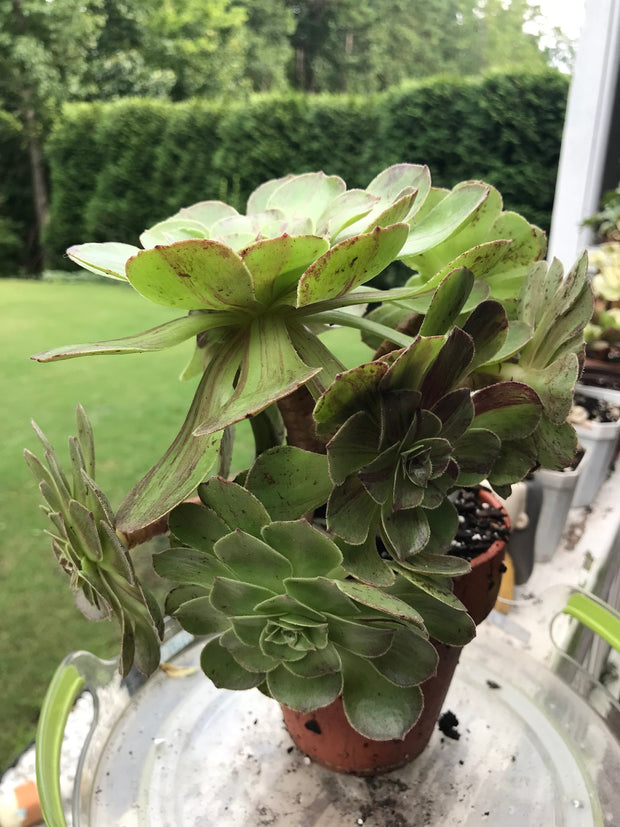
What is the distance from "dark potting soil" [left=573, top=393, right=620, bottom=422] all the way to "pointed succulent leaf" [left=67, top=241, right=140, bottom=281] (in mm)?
1044

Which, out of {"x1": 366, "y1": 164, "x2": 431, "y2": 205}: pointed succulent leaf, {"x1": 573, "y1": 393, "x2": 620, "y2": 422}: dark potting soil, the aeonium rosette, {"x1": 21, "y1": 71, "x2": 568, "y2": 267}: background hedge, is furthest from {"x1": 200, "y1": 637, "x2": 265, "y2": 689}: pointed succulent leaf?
{"x1": 21, "y1": 71, "x2": 568, "y2": 267}: background hedge

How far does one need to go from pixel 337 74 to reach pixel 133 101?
925cm

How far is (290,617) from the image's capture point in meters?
0.35

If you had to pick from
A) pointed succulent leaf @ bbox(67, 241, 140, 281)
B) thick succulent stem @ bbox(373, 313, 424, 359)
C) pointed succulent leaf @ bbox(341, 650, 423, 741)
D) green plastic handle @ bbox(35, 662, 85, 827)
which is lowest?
green plastic handle @ bbox(35, 662, 85, 827)

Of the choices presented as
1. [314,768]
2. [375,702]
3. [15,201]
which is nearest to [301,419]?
[375,702]

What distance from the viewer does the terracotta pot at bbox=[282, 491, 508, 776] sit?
0.46 metres

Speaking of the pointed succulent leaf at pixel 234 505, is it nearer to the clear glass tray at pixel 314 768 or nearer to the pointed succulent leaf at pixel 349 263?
the pointed succulent leaf at pixel 349 263

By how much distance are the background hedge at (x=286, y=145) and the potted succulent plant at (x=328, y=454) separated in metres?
5.46

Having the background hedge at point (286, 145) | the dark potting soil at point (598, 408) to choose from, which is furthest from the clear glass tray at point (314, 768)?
the background hedge at point (286, 145)

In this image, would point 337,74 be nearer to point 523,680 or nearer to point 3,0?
point 3,0

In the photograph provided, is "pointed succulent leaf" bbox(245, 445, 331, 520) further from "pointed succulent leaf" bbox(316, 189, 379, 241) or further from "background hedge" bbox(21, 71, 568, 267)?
"background hedge" bbox(21, 71, 568, 267)

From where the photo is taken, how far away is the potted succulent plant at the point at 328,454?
1.07 feet

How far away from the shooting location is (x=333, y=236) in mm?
406

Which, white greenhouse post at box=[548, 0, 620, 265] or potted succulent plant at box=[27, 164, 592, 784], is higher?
white greenhouse post at box=[548, 0, 620, 265]
